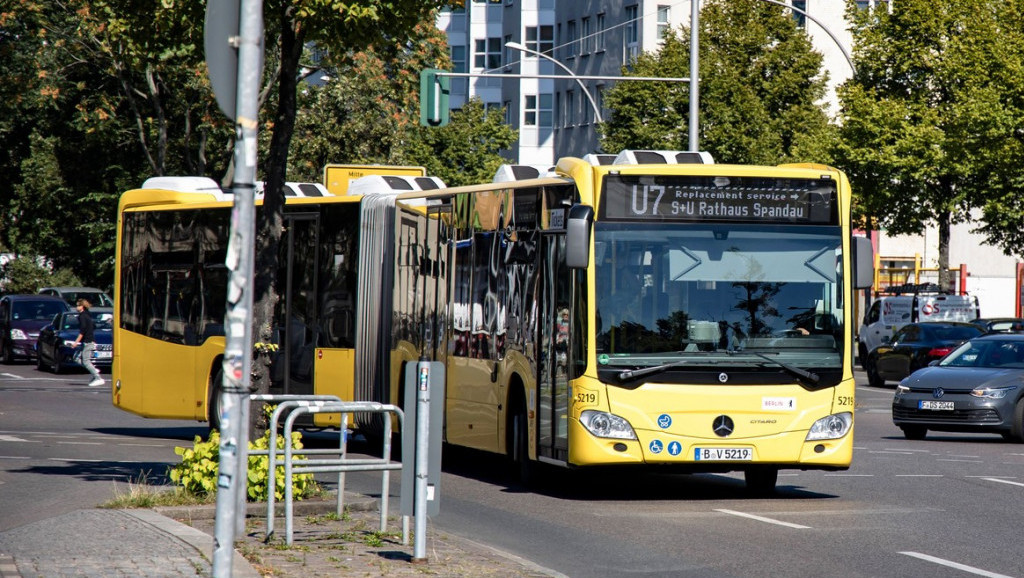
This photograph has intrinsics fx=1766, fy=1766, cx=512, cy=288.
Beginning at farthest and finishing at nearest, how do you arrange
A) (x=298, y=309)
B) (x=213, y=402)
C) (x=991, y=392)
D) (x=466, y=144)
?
1. (x=466, y=144)
2. (x=991, y=392)
3. (x=213, y=402)
4. (x=298, y=309)

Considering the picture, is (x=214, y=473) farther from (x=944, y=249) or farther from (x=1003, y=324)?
(x=944, y=249)

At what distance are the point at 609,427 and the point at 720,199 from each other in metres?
2.16

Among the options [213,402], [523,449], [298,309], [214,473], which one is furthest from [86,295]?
[214,473]

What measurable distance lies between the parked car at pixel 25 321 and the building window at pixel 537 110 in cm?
3893

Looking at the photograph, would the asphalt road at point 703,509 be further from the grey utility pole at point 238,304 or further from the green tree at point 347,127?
the green tree at point 347,127

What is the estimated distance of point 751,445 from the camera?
47.2 ft

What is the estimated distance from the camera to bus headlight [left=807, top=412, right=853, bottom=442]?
14.5 meters

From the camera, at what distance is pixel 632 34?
240 feet

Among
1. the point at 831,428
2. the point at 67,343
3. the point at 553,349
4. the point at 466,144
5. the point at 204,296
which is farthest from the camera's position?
the point at 466,144

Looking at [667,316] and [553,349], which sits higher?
[667,316]

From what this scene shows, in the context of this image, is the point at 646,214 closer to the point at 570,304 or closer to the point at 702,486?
the point at 570,304

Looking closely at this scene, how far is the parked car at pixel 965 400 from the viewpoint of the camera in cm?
2347

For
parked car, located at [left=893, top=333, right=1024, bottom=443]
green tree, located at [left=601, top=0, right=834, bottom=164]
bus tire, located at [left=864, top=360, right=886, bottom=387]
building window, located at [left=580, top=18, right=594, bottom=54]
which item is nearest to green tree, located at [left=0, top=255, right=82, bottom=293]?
green tree, located at [left=601, top=0, right=834, bottom=164]

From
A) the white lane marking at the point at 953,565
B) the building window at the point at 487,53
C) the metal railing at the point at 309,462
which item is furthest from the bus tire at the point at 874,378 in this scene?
the building window at the point at 487,53
